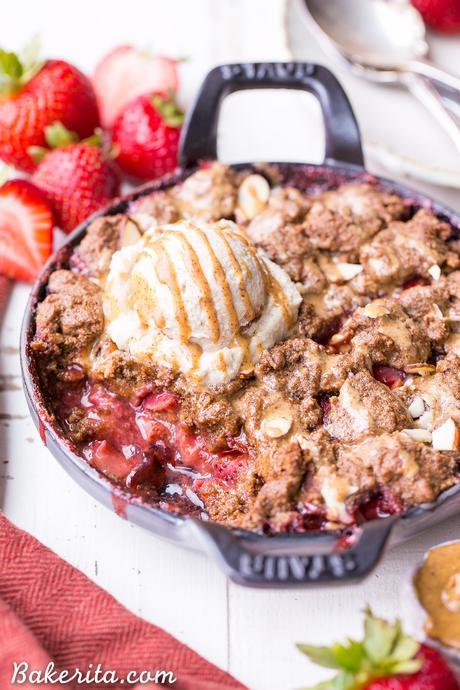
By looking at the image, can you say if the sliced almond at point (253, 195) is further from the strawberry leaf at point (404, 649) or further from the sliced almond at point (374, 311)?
the strawberry leaf at point (404, 649)

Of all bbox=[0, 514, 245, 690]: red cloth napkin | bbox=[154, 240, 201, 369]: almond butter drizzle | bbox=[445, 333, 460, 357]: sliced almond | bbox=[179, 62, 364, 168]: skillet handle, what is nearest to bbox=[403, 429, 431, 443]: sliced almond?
bbox=[445, 333, 460, 357]: sliced almond

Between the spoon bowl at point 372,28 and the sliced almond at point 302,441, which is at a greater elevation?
the spoon bowl at point 372,28

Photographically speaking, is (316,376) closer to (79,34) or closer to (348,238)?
(348,238)

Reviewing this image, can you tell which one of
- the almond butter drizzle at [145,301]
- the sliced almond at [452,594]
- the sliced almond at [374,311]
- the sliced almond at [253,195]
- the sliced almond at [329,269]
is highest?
the sliced almond at [253,195]

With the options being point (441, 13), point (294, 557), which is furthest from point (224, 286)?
point (441, 13)

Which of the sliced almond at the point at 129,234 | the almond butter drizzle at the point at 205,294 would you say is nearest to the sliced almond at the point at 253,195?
the sliced almond at the point at 129,234

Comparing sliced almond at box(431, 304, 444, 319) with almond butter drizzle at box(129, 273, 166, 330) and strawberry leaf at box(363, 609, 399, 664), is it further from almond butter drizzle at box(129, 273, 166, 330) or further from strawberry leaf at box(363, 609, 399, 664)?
strawberry leaf at box(363, 609, 399, 664)
